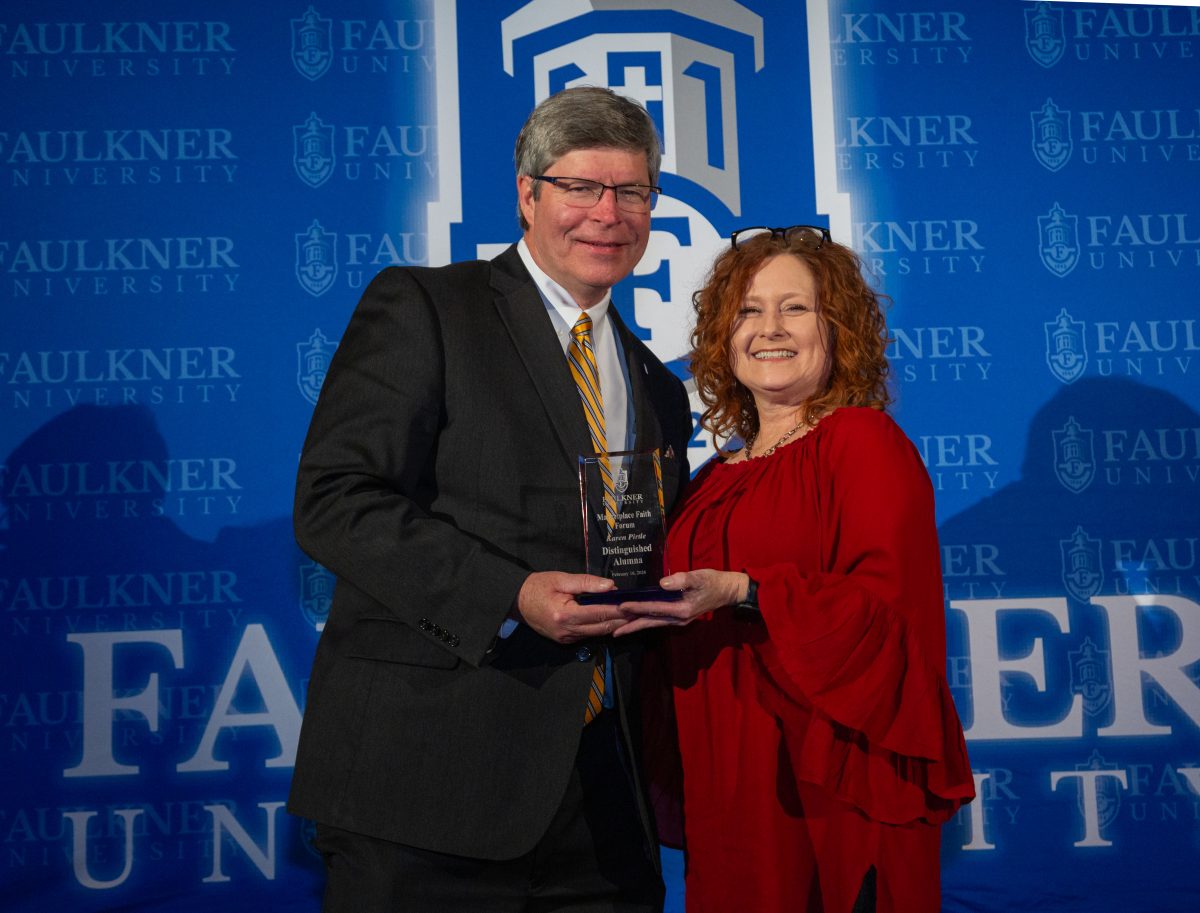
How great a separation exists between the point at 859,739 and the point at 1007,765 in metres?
1.97

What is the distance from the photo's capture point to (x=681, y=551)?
230 centimetres

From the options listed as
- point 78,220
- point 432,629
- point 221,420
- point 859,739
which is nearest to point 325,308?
point 221,420

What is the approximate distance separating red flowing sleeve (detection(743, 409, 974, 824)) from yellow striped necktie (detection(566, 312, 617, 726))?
31 centimetres

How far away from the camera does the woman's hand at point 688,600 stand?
1.80 metres

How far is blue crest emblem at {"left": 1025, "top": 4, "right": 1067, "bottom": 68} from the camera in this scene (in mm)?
3930

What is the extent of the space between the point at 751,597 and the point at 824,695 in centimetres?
21

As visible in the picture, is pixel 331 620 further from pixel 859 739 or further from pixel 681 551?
pixel 859 739

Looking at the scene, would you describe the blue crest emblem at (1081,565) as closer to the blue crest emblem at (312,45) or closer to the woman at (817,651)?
the woman at (817,651)

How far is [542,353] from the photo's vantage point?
2.09 m

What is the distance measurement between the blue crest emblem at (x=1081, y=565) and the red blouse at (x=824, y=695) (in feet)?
6.14

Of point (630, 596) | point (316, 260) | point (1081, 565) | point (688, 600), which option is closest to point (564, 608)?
point (630, 596)

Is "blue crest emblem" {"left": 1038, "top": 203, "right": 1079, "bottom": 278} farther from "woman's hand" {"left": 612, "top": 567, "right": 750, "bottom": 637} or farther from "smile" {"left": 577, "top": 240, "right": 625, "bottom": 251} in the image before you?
"woman's hand" {"left": 612, "top": 567, "right": 750, "bottom": 637}

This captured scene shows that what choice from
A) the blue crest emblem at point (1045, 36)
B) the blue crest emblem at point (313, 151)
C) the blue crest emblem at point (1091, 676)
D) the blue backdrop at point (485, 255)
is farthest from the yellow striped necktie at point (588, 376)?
the blue crest emblem at point (1045, 36)

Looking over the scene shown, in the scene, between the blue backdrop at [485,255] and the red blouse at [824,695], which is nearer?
the red blouse at [824,695]
